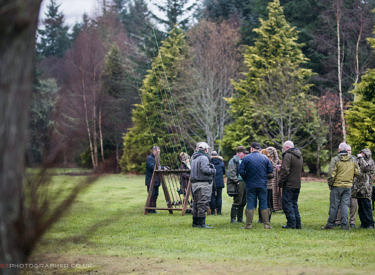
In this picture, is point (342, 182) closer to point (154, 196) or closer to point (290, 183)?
point (290, 183)

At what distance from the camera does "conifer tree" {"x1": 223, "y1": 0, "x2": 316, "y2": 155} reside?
2847 centimetres

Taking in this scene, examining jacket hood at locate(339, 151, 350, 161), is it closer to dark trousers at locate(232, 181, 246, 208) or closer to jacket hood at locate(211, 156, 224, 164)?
dark trousers at locate(232, 181, 246, 208)

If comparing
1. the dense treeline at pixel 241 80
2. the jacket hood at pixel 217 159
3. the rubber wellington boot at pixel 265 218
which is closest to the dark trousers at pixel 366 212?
the rubber wellington boot at pixel 265 218

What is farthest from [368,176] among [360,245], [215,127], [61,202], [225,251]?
[215,127]

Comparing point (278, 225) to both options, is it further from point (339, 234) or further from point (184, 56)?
point (184, 56)

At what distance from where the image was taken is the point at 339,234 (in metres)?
9.40

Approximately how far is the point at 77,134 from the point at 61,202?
0.51 metres

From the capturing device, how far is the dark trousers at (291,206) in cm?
1023

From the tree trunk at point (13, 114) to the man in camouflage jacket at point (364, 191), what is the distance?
940 cm

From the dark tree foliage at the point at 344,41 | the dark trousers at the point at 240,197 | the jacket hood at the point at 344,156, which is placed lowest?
the dark trousers at the point at 240,197

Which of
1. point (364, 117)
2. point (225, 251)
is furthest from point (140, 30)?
point (225, 251)

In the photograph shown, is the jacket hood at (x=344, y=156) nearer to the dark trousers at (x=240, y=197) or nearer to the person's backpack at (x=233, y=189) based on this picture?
the dark trousers at (x=240, y=197)

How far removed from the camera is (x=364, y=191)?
10.5 meters

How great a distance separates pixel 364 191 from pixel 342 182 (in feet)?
2.52
